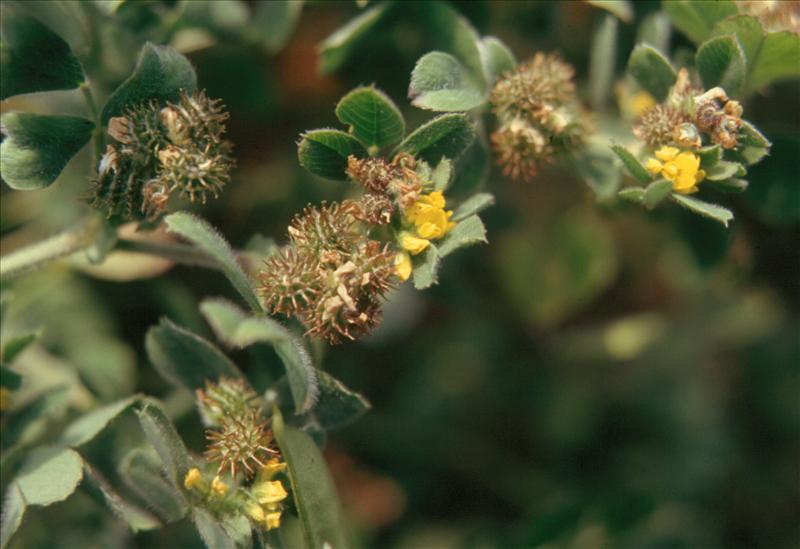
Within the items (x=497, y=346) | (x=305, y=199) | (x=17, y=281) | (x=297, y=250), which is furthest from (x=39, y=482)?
(x=497, y=346)

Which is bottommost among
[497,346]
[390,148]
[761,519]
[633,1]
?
[761,519]

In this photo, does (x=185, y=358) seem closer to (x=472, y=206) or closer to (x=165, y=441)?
(x=165, y=441)

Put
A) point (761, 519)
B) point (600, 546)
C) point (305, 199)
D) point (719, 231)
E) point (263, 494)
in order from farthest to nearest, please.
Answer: point (761, 519), point (305, 199), point (600, 546), point (719, 231), point (263, 494)

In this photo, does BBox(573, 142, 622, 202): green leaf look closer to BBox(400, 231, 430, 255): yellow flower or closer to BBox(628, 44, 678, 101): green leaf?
BBox(628, 44, 678, 101): green leaf

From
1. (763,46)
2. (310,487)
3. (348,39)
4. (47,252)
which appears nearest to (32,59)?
(47,252)

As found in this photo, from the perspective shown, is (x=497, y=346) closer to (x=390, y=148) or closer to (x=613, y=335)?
(x=613, y=335)

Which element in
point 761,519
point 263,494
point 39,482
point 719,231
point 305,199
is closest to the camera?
point 263,494

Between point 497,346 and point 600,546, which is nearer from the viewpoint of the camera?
point 600,546

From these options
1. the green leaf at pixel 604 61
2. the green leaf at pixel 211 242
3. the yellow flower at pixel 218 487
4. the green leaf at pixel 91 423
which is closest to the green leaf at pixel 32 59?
the green leaf at pixel 211 242
